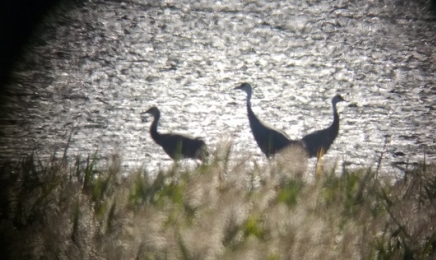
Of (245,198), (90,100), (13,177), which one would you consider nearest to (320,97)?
(90,100)

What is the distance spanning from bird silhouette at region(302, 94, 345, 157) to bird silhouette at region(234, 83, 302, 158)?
0.08 meters

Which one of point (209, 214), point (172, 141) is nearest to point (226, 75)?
point (172, 141)

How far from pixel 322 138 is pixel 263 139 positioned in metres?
0.34

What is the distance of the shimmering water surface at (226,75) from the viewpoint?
10.3 ft

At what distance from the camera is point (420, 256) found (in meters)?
2.01

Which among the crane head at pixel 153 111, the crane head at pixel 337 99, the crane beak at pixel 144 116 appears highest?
the crane head at pixel 337 99

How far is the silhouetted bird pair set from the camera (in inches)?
115

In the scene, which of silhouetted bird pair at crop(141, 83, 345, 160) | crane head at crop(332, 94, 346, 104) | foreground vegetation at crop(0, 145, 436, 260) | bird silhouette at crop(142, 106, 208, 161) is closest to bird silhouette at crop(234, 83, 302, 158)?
silhouetted bird pair at crop(141, 83, 345, 160)

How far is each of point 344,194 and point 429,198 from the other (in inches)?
11.9

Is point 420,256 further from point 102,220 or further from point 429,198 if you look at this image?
point 102,220

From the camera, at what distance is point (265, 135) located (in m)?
3.14

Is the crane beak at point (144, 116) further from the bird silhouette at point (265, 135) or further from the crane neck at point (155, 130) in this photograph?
the bird silhouette at point (265, 135)

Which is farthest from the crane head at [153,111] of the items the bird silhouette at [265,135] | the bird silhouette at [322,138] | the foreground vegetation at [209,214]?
the foreground vegetation at [209,214]

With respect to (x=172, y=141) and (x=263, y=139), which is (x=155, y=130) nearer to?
(x=172, y=141)
